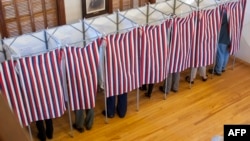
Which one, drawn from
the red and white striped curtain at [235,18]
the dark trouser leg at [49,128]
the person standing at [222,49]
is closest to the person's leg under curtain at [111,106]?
the dark trouser leg at [49,128]

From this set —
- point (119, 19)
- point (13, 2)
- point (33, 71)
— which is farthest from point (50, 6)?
point (33, 71)

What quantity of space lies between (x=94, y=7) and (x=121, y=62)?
1.25m

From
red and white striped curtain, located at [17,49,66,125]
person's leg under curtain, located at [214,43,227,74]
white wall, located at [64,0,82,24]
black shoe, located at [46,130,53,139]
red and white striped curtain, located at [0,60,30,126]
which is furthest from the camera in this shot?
person's leg under curtain, located at [214,43,227,74]

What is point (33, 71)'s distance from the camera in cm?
339

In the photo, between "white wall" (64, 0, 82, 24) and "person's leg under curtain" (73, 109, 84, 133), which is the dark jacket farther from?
"person's leg under curtain" (73, 109, 84, 133)

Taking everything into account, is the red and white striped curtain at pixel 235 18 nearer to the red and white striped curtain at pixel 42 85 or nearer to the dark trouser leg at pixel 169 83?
the dark trouser leg at pixel 169 83

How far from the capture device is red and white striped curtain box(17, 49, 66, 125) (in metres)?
Answer: 3.36

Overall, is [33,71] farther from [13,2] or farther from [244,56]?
[244,56]

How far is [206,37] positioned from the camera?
4691 millimetres

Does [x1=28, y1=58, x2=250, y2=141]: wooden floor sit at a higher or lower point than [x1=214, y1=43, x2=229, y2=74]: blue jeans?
lower

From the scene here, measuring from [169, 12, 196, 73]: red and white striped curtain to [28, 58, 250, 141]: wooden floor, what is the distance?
0.58 m

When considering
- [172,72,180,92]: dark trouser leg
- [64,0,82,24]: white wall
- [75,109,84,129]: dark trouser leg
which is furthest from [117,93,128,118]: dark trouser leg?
[64,0,82,24]: white wall

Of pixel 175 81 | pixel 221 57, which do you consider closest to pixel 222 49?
pixel 221 57

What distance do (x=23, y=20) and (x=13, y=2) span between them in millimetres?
274
